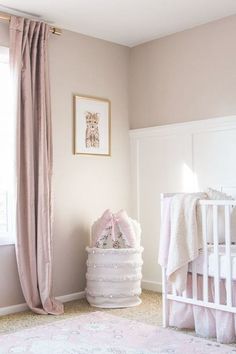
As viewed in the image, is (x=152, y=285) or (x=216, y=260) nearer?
(x=216, y=260)

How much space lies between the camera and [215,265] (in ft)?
9.84

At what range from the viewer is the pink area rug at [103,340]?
9.29ft

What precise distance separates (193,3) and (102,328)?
7.70 feet

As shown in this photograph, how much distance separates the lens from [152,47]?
4449 millimetres

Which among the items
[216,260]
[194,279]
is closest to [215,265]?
[216,260]

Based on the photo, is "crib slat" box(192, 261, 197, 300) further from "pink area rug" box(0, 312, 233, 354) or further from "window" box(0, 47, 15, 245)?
"window" box(0, 47, 15, 245)

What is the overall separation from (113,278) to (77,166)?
996 mm

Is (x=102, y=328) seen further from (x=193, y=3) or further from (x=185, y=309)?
(x=193, y=3)

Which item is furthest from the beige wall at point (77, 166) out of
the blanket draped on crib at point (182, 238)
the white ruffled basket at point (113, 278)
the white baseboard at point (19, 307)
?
the blanket draped on crib at point (182, 238)

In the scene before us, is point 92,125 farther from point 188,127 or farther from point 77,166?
point 188,127

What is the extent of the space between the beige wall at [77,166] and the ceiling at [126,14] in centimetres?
21

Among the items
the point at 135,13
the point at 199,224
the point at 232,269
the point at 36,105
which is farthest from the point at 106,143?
the point at 232,269

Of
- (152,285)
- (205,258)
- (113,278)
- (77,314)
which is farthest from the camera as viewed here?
(152,285)

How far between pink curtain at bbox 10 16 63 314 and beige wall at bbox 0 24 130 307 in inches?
4.9
